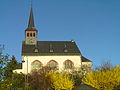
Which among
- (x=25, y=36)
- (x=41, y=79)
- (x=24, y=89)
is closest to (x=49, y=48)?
(x=25, y=36)

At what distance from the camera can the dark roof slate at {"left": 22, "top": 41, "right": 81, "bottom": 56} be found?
2324 inches

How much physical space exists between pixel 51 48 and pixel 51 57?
322 centimetres

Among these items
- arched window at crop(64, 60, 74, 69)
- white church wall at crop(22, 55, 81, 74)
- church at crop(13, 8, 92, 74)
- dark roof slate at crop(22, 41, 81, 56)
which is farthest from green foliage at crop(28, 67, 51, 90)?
arched window at crop(64, 60, 74, 69)

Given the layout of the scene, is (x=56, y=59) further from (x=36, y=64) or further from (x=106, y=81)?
(x=106, y=81)

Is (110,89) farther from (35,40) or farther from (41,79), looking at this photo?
(35,40)

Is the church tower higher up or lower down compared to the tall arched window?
higher up

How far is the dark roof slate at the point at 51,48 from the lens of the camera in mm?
59031

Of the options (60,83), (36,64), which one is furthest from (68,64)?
(60,83)

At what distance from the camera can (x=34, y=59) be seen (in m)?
58.3

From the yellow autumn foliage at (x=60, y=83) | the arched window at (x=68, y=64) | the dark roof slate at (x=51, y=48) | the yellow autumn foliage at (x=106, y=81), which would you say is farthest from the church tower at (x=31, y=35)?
the yellow autumn foliage at (x=106, y=81)

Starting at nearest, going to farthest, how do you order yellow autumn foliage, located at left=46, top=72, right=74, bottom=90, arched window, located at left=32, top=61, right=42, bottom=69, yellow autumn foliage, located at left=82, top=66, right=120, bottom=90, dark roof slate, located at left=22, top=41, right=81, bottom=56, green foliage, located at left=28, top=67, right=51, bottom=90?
1. yellow autumn foliage, located at left=46, top=72, right=74, bottom=90
2. yellow autumn foliage, located at left=82, top=66, right=120, bottom=90
3. green foliage, located at left=28, top=67, right=51, bottom=90
4. arched window, located at left=32, top=61, right=42, bottom=69
5. dark roof slate, located at left=22, top=41, right=81, bottom=56

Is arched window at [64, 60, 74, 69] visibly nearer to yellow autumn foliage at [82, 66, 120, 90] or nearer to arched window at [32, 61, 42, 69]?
arched window at [32, 61, 42, 69]

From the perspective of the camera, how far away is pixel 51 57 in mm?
59000

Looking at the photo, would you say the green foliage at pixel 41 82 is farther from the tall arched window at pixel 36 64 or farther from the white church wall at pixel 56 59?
the white church wall at pixel 56 59
